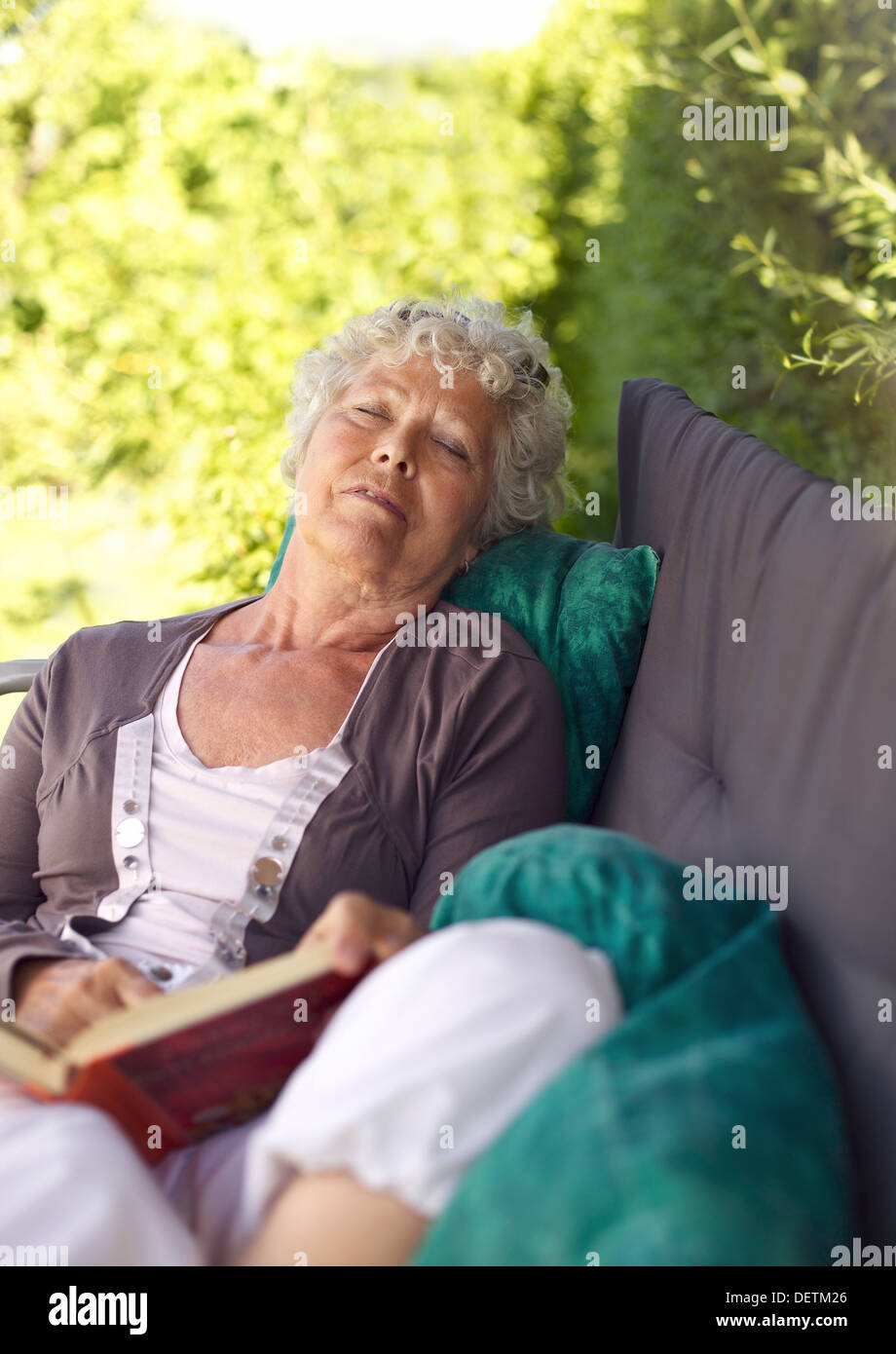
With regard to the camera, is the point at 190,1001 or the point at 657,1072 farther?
the point at 190,1001

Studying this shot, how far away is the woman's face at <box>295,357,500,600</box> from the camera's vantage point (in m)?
1.80

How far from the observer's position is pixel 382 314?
78.5 inches

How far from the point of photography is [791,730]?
1183mm

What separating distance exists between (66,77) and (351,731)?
5.15m

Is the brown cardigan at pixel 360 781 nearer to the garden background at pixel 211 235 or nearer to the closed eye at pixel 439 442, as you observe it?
the closed eye at pixel 439 442

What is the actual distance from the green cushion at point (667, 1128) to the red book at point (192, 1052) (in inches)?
8.5

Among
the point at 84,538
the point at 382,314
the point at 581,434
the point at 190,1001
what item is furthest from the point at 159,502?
the point at 190,1001

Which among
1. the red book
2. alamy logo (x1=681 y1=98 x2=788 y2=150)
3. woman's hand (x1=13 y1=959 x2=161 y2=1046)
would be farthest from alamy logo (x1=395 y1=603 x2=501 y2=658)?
alamy logo (x1=681 y1=98 x2=788 y2=150)

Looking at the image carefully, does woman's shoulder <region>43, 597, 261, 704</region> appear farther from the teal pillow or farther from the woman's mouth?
the teal pillow

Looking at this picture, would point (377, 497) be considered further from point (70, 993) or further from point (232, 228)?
point (232, 228)
